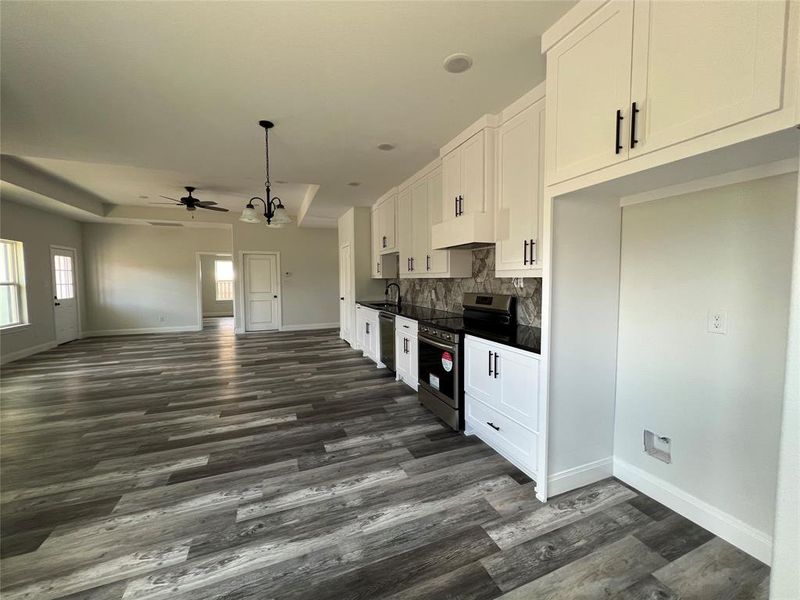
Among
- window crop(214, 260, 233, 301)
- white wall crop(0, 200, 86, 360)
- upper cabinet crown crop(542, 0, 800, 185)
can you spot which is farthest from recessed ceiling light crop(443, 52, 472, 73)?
window crop(214, 260, 233, 301)

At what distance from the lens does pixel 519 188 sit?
8.18 feet

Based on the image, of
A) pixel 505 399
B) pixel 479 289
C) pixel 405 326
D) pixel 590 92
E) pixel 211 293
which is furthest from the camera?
pixel 211 293

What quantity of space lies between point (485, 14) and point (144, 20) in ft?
5.95

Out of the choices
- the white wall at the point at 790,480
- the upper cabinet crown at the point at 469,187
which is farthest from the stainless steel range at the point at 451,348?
the white wall at the point at 790,480

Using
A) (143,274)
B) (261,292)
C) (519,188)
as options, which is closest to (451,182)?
(519,188)

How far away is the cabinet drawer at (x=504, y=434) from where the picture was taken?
220 cm

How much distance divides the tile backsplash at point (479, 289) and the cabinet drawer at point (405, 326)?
630mm

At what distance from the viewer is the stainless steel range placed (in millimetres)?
2896

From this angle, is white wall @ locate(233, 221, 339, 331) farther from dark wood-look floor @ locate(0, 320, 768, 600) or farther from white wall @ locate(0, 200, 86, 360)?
dark wood-look floor @ locate(0, 320, 768, 600)

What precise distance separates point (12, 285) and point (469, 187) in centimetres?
760

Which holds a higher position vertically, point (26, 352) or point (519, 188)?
point (519, 188)

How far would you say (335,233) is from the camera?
28.7 ft

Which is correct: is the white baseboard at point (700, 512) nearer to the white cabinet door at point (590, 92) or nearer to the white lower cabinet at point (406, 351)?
the white cabinet door at point (590, 92)

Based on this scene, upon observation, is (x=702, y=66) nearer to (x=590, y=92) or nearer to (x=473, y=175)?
(x=590, y=92)
